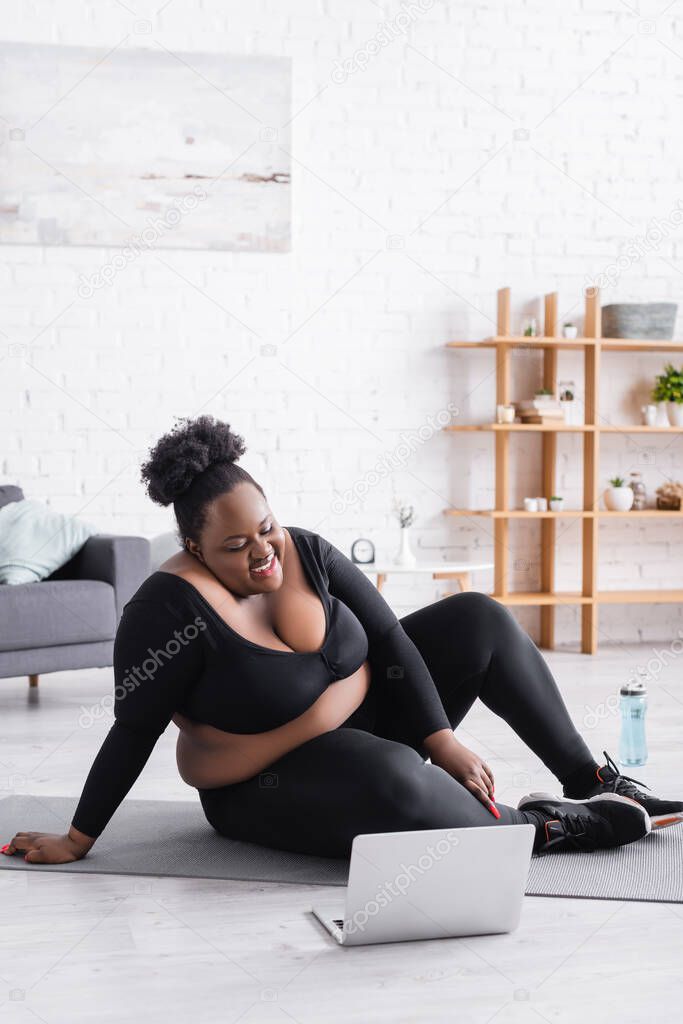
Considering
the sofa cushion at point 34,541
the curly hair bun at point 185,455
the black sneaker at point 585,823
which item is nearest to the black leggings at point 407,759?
the black sneaker at point 585,823

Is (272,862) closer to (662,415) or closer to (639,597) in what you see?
(639,597)

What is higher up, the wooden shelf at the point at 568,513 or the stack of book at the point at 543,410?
the stack of book at the point at 543,410

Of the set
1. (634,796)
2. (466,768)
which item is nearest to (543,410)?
(634,796)

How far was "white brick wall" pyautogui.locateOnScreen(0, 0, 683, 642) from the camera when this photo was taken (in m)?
A: 4.74

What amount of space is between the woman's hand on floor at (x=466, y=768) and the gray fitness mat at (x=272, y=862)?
17cm

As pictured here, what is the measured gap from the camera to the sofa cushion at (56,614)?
3.60m

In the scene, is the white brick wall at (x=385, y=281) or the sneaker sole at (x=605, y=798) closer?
the sneaker sole at (x=605, y=798)

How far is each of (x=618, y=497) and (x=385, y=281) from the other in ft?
4.35

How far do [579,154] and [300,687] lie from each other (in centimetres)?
385

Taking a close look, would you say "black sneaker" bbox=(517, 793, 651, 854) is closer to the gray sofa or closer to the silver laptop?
the silver laptop

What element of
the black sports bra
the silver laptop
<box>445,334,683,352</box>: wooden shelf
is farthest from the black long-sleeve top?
<box>445,334,683,352</box>: wooden shelf

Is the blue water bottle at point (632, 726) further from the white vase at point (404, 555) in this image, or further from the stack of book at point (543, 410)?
the stack of book at point (543, 410)

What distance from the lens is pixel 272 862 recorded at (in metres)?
2.11

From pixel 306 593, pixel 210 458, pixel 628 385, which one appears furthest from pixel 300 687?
pixel 628 385
